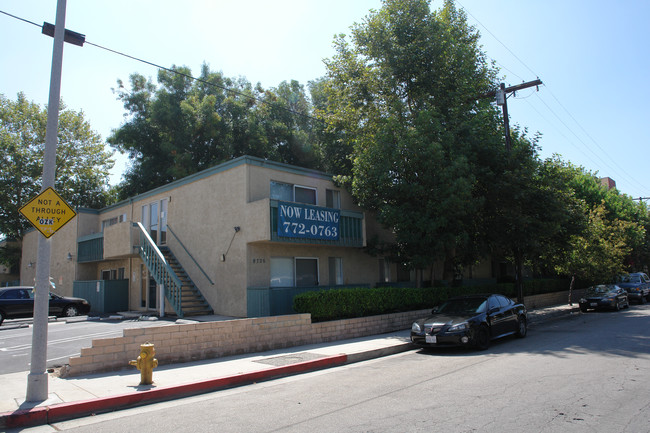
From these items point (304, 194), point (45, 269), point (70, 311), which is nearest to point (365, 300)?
point (304, 194)

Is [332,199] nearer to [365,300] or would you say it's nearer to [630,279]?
[365,300]

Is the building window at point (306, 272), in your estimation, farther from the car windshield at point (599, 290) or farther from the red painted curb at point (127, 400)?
the car windshield at point (599, 290)

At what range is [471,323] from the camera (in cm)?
1097

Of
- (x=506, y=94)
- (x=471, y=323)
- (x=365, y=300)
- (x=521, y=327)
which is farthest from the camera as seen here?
(x=506, y=94)

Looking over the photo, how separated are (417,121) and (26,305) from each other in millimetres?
18103

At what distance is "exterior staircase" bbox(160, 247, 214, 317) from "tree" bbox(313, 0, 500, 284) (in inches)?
290

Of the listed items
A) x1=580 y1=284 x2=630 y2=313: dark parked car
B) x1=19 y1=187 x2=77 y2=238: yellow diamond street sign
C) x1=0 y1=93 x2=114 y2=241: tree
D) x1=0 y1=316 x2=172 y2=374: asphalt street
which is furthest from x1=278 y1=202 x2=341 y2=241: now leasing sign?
x1=0 y1=93 x2=114 y2=241: tree

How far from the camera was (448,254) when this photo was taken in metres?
18.7

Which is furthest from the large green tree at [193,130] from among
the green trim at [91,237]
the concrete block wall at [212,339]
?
the concrete block wall at [212,339]

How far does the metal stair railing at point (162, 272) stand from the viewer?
624 inches

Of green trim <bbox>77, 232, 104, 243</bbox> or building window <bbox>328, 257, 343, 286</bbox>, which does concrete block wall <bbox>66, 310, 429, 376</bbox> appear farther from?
green trim <bbox>77, 232, 104, 243</bbox>

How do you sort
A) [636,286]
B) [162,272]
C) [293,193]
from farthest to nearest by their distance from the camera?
[636,286] < [293,193] < [162,272]

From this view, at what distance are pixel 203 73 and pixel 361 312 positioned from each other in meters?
30.3

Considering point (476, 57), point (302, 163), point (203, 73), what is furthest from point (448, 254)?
point (203, 73)
